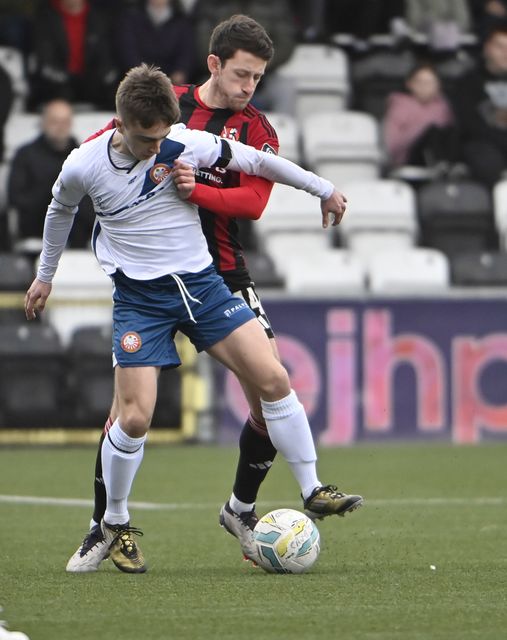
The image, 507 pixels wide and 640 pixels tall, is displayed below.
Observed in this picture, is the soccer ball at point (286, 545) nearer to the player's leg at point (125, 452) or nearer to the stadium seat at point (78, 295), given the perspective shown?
the player's leg at point (125, 452)

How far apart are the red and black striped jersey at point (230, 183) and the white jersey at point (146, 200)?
0.10 m

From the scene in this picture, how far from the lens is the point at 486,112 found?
1502 cm

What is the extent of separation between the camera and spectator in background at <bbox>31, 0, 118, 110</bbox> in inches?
563

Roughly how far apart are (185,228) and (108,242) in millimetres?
300

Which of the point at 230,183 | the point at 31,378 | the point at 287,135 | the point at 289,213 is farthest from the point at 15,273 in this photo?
the point at 230,183

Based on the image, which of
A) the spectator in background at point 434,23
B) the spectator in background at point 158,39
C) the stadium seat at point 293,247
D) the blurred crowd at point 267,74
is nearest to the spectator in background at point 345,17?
the blurred crowd at point 267,74

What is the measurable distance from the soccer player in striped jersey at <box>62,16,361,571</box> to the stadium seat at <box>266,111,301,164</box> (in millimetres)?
7333

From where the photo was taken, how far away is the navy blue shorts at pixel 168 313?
20.6ft

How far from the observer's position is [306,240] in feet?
45.2

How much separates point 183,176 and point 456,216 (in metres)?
8.05

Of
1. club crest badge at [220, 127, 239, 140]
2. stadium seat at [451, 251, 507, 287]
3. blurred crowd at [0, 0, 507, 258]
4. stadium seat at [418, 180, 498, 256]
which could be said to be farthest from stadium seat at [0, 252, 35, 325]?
club crest badge at [220, 127, 239, 140]

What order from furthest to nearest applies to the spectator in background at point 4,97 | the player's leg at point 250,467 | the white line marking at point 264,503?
1. the spectator in background at point 4,97
2. the white line marking at point 264,503
3. the player's leg at point 250,467

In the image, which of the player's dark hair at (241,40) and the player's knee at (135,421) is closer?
the player's knee at (135,421)

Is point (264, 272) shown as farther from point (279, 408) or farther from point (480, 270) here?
point (279, 408)
